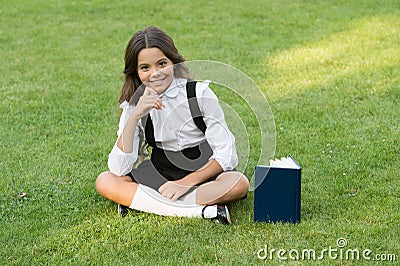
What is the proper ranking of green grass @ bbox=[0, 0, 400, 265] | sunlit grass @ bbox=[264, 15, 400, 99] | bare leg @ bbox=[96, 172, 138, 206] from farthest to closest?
sunlit grass @ bbox=[264, 15, 400, 99]
bare leg @ bbox=[96, 172, 138, 206]
green grass @ bbox=[0, 0, 400, 265]

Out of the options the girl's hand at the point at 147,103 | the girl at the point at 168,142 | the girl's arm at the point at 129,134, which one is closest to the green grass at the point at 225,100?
the girl at the point at 168,142

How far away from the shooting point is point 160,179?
3670 millimetres

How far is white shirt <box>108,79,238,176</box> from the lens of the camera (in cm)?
350

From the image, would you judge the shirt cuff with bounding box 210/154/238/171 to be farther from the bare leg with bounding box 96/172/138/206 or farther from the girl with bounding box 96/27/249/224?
the bare leg with bounding box 96/172/138/206

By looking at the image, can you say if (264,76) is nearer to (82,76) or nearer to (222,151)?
(82,76)

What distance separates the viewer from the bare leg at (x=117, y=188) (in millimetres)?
3543

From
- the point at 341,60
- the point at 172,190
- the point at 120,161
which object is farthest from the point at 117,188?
the point at 341,60

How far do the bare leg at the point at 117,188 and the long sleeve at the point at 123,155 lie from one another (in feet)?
0.12

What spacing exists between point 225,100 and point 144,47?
Answer: 198 cm

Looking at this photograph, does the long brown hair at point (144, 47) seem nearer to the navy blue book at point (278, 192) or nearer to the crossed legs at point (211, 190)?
the crossed legs at point (211, 190)

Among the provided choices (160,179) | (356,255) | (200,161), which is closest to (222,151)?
(200,161)

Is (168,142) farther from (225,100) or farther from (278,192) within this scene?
(225,100)

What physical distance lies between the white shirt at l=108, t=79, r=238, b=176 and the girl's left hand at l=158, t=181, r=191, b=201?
20cm

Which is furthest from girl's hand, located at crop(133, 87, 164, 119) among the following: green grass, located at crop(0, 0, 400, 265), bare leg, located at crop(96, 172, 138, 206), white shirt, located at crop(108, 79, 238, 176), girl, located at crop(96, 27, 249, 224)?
green grass, located at crop(0, 0, 400, 265)
